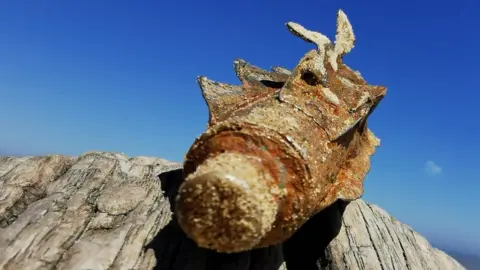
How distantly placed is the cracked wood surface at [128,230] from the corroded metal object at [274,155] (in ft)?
3.53

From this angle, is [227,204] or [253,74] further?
[253,74]

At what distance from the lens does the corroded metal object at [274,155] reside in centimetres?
255

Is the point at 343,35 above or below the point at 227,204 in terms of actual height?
above

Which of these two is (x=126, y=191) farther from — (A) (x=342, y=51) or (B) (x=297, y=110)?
(A) (x=342, y=51)

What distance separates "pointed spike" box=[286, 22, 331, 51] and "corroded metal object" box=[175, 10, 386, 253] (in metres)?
0.05

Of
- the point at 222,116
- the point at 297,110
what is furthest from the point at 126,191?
the point at 297,110

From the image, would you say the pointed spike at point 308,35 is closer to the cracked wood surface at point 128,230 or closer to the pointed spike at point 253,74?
the pointed spike at point 253,74

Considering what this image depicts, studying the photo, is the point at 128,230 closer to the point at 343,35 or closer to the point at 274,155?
the point at 274,155

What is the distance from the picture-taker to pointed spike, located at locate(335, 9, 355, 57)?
16.2 ft

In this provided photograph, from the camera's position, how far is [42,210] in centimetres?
418

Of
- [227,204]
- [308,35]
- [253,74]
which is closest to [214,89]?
[253,74]

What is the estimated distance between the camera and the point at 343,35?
5062mm

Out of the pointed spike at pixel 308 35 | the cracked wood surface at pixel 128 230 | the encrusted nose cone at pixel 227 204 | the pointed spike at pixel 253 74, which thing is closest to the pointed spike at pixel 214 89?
the pointed spike at pixel 253 74

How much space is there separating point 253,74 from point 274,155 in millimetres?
2062
